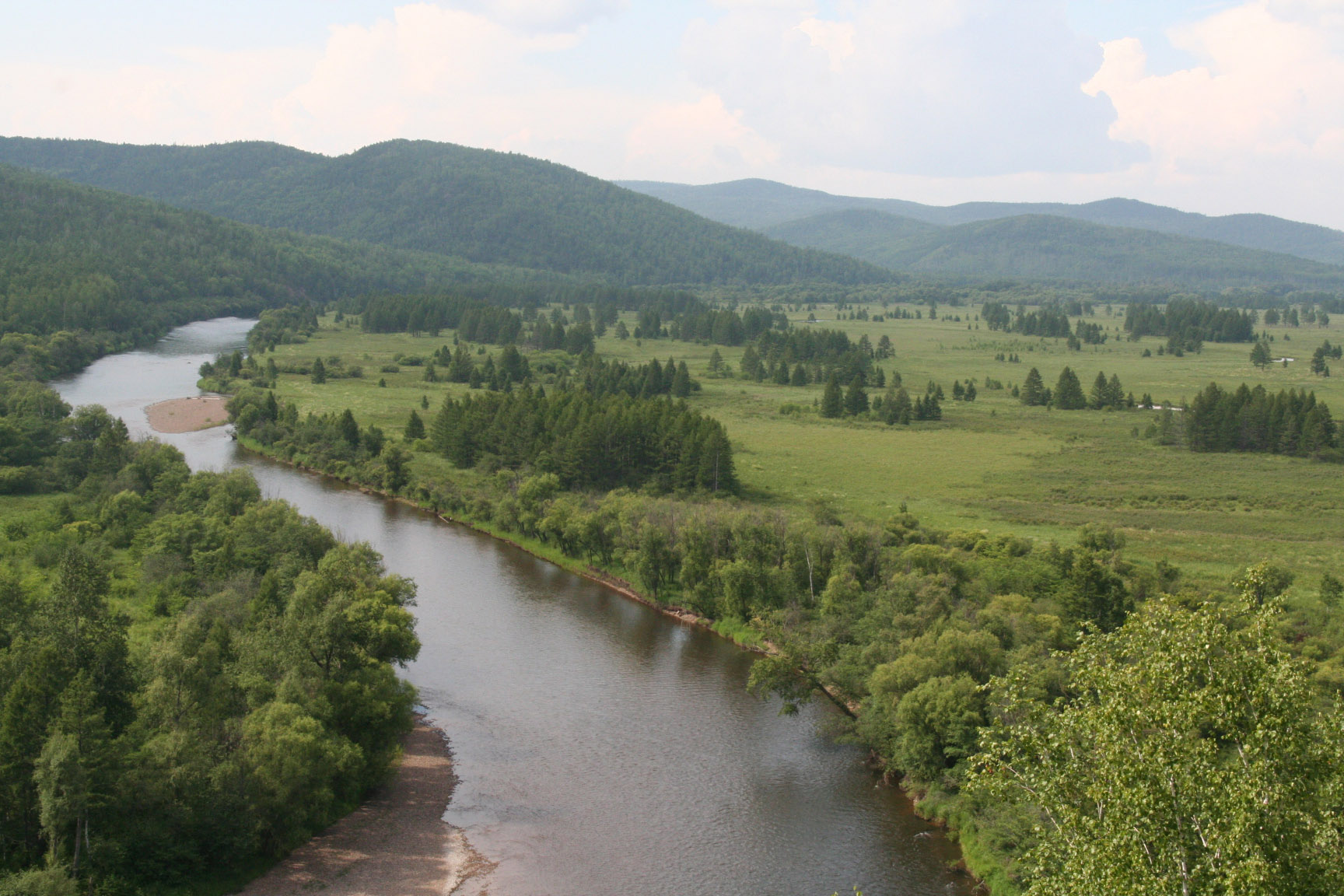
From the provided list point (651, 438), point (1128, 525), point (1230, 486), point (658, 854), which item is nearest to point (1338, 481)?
point (1230, 486)

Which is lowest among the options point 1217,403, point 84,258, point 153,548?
point 153,548

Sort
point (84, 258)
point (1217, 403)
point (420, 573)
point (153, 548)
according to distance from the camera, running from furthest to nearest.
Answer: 1. point (84, 258)
2. point (1217, 403)
3. point (420, 573)
4. point (153, 548)

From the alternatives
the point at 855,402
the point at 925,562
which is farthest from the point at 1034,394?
the point at 925,562

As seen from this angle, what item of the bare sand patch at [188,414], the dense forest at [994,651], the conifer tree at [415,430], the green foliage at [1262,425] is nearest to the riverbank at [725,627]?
the dense forest at [994,651]

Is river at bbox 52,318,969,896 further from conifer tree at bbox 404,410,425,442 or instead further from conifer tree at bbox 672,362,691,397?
conifer tree at bbox 672,362,691,397

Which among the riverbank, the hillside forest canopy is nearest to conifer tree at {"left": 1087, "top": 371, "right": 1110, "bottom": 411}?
the hillside forest canopy

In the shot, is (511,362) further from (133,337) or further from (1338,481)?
(1338,481)

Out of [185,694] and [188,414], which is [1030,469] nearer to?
[185,694]

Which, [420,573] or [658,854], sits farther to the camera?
[420,573]
